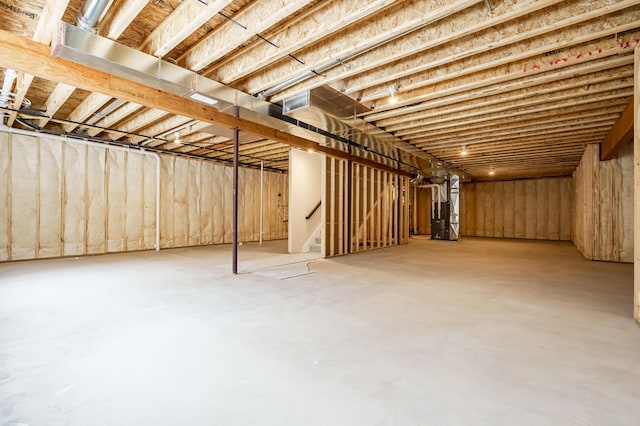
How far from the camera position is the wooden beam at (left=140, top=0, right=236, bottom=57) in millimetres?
2531

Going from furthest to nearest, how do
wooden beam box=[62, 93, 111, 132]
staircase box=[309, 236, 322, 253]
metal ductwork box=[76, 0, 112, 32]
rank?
staircase box=[309, 236, 322, 253] → wooden beam box=[62, 93, 111, 132] → metal ductwork box=[76, 0, 112, 32]

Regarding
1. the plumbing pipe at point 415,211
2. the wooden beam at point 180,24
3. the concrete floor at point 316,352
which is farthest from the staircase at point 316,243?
the plumbing pipe at point 415,211

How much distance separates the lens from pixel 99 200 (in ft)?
22.4

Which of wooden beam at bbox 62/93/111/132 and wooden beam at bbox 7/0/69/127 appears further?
wooden beam at bbox 62/93/111/132

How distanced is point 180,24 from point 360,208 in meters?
5.99

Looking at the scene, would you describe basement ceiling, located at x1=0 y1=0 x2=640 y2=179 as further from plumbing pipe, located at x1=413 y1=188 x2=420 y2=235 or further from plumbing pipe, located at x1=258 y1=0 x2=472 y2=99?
plumbing pipe, located at x1=413 y1=188 x2=420 y2=235

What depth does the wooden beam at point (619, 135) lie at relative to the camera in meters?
4.21

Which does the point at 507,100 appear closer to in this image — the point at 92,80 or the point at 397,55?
the point at 397,55

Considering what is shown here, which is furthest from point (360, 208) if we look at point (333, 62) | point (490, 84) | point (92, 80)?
point (92, 80)

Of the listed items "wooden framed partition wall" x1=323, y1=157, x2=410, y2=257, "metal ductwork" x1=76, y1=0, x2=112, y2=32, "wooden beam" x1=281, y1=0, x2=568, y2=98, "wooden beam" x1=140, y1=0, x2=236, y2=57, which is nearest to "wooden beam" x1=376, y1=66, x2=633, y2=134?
"wooden beam" x1=281, y1=0, x2=568, y2=98

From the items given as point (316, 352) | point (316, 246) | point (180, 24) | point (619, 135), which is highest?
point (180, 24)

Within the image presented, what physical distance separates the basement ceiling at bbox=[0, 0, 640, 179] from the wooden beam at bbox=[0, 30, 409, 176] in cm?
21

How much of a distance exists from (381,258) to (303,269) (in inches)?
86.6

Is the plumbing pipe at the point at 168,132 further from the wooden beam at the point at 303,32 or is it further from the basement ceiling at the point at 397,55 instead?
the wooden beam at the point at 303,32
